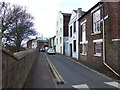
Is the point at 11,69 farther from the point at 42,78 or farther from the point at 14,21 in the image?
the point at 14,21

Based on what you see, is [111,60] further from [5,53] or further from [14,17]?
[14,17]

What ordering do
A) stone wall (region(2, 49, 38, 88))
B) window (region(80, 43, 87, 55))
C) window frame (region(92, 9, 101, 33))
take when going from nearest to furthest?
stone wall (region(2, 49, 38, 88)), window frame (region(92, 9, 101, 33)), window (region(80, 43, 87, 55))

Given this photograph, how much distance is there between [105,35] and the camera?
21359 mm

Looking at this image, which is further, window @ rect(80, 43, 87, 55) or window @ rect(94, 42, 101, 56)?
window @ rect(80, 43, 87, 55)

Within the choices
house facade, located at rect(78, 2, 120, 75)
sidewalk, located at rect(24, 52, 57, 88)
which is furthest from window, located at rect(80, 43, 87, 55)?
sidewalk, located at rect(24, 52, 57, 88)

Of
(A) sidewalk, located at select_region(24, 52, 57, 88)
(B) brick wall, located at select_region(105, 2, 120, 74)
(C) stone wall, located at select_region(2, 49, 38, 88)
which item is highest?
(B) brick wall, located at select_region(105, 2, 120, 74)

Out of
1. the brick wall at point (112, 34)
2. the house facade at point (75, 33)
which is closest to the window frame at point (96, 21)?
the brick wall at point (112, 34)

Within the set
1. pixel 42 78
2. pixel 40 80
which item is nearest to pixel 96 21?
pixel 42 78

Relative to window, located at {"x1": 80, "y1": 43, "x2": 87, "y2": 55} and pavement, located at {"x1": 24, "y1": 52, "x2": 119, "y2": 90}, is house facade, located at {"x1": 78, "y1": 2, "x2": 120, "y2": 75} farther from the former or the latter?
window, located at {"x1": 80, "y1": 43, "x2": 87, "y2": 55}

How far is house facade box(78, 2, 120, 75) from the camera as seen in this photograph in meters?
19.0

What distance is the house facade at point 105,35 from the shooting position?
19016 mm

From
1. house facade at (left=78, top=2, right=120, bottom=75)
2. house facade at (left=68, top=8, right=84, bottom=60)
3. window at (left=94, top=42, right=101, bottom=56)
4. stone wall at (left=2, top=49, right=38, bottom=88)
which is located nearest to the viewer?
stone wall at (left=2, top=49, right=38, bottom=88)

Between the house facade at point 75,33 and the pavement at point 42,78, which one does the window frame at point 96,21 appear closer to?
the pavement at point 42,78

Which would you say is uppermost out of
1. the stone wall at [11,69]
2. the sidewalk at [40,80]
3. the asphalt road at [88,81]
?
the stone wall at [11,69]
